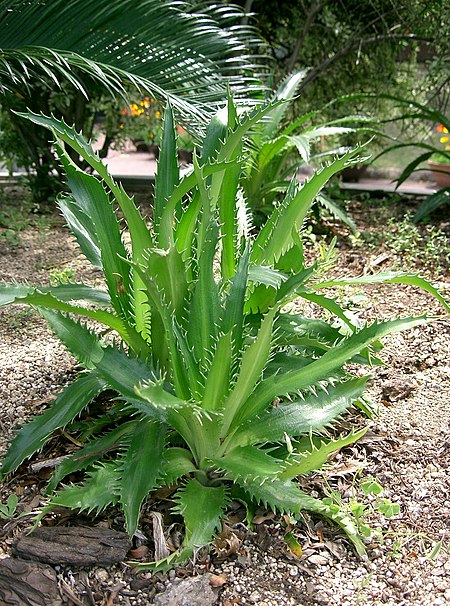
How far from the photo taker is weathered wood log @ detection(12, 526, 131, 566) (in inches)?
52.8

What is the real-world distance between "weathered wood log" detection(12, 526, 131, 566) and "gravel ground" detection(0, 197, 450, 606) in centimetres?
3

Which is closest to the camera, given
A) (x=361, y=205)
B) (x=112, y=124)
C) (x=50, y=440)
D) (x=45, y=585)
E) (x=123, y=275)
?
(x=45, y=585)

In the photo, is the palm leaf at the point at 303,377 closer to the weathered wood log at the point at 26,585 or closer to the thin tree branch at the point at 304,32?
the weathered wood log at the point at 26,585

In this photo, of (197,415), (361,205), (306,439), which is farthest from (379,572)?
(361,205)

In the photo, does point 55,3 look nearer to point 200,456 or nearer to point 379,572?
point 200,456

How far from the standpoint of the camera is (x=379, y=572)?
140 centimetres

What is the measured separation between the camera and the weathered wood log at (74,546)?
4.40ft

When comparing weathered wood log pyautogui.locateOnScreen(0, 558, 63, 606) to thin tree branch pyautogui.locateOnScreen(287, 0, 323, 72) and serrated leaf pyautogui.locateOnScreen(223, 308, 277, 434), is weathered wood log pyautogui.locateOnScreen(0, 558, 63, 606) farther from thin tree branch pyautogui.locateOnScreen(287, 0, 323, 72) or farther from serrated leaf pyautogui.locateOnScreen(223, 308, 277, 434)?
thin tree branch pyautogui.locateOnScreen(287, 0, 323, 72)

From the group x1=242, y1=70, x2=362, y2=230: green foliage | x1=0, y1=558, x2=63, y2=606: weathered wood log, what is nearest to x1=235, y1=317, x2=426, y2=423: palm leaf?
x1=0, y1=558, x2=63, y2=606: weathered wood log

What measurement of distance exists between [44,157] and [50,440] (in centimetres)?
247

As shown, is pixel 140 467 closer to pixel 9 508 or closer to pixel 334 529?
pixel 9 508

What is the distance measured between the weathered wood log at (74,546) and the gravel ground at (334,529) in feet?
0.08

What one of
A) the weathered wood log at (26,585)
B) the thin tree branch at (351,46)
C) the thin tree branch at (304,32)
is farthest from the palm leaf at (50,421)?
the thin tree branch at (304,32)

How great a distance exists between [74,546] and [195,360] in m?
0.43
